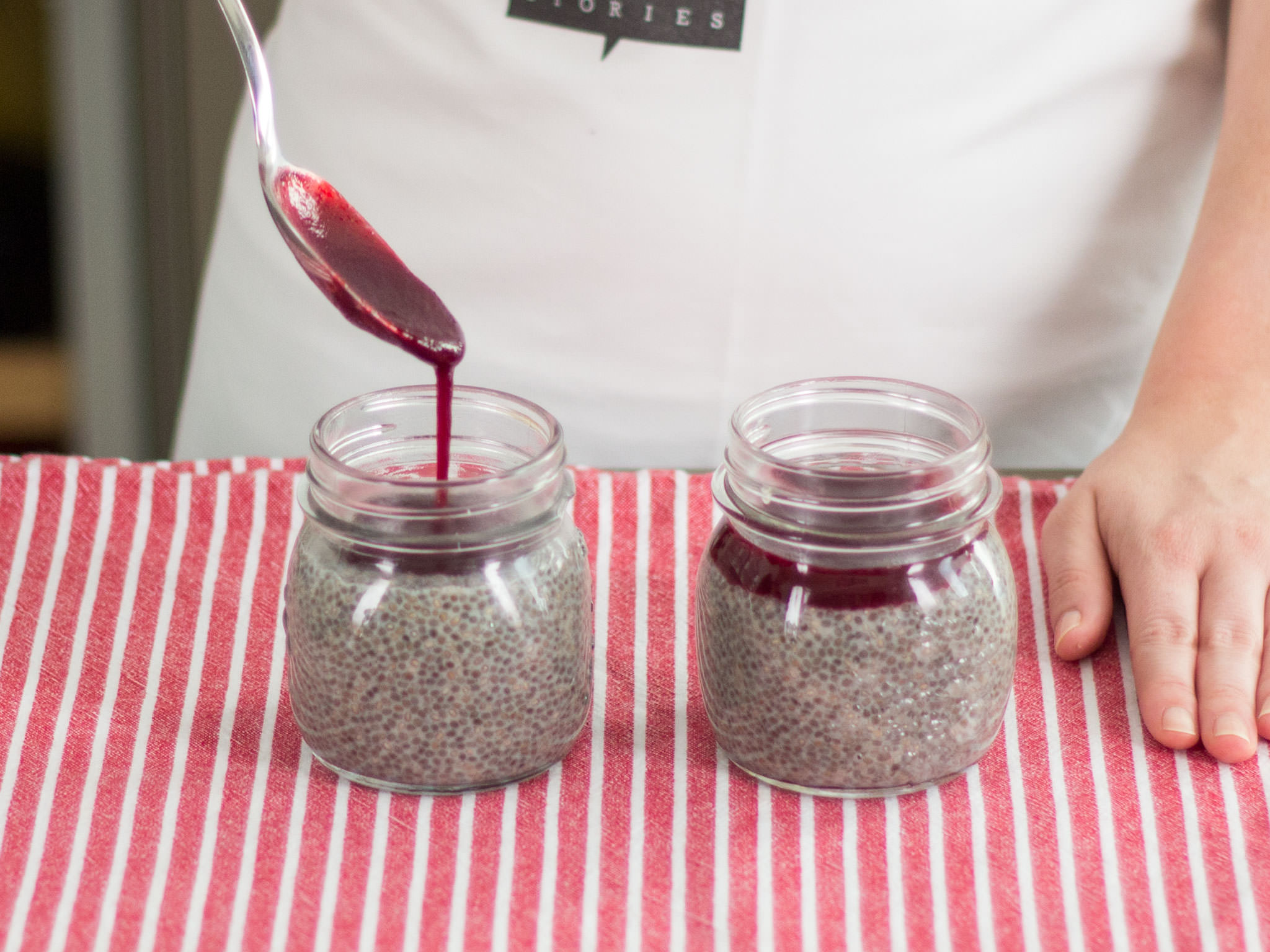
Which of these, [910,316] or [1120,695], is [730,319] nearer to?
[910,316]

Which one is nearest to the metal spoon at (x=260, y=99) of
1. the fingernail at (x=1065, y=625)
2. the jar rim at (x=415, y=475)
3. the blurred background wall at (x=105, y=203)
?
Answer: the jar rim at (x=415, y=475)

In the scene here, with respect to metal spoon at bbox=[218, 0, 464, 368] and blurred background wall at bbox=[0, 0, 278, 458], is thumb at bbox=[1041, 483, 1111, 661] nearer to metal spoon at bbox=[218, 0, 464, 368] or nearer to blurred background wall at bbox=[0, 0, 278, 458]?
metal spoon at bbox=[218, 0, 464, 368]

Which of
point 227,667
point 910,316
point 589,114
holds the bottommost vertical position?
point 227,667

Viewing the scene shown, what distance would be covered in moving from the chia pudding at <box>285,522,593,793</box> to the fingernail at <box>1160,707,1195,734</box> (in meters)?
0.29

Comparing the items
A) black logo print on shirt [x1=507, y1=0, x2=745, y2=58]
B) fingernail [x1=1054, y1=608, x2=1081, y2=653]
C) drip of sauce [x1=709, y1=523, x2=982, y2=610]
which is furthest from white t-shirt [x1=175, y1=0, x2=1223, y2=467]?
drip of sauce [x1=709, y1=523, x2=982, y2=610]

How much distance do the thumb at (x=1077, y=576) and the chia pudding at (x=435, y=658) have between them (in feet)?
0.94

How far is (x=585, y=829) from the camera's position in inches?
24.8

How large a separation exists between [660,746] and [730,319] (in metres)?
0.46

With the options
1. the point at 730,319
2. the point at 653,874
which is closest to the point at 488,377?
the point at 730,319

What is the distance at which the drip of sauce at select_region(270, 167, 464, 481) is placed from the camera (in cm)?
Result: 62

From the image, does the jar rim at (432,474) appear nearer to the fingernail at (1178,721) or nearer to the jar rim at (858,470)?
the jar rim at (858,470)

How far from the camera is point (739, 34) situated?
0.99 metres

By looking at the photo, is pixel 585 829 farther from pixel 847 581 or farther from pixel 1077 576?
pixel 1077 576

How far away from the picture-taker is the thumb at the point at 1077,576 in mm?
761
